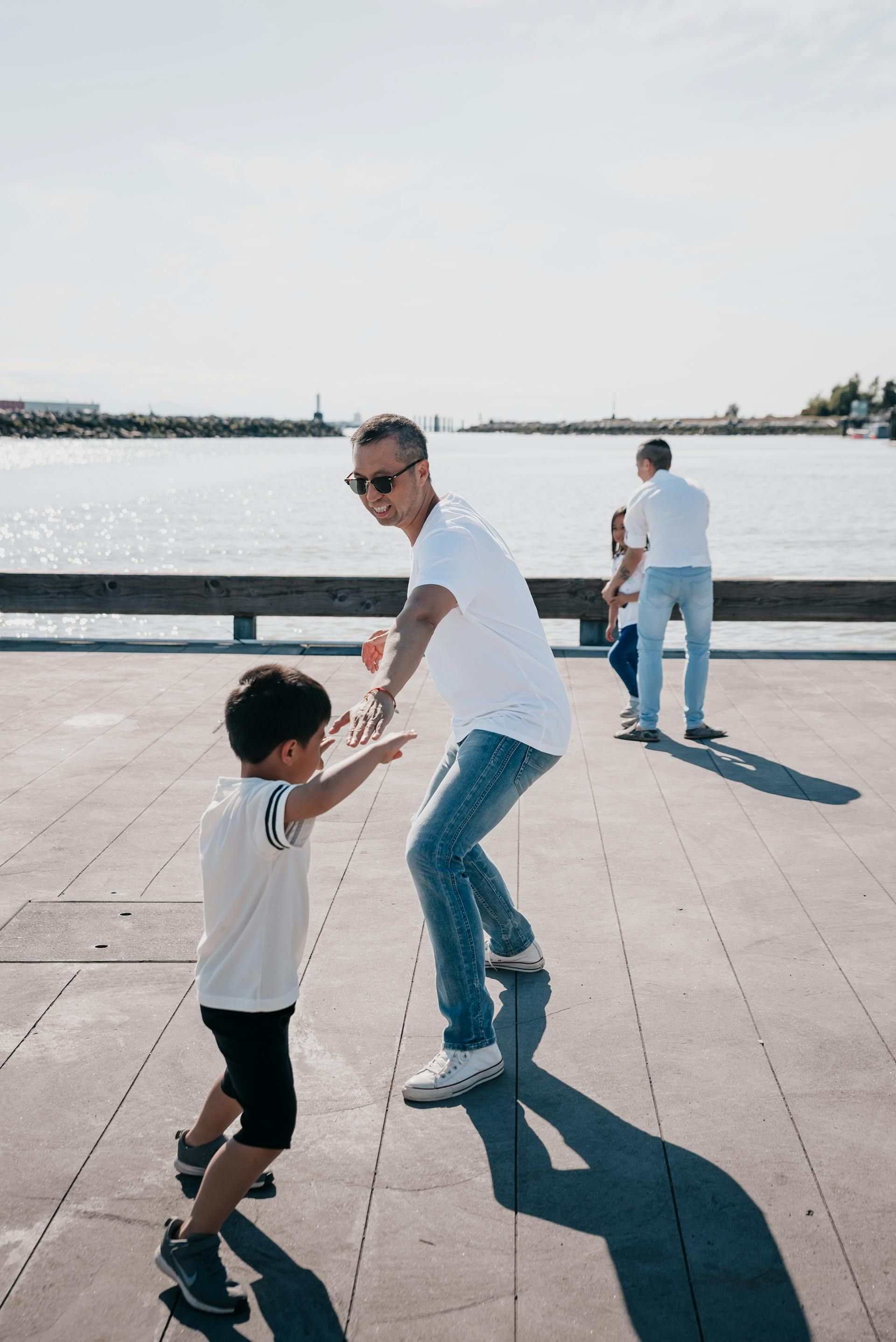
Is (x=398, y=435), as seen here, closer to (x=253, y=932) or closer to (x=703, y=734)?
(x=253, y=932)

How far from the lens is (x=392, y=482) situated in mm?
3297

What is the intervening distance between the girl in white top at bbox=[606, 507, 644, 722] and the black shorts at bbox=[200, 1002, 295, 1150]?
18.5 ft

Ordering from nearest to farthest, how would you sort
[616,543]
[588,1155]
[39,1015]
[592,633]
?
[588,1155], [39,1015], [616,543], [592,633]

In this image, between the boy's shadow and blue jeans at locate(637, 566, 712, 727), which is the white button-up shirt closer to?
blue jeans at locate(637, 566, 712, 727)

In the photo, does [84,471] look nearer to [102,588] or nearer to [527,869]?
[102,588]

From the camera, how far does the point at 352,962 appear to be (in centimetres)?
419

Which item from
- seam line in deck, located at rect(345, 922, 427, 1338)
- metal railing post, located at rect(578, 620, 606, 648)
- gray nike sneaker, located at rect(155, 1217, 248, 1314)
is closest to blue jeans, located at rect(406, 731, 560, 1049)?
seam line in deck, located at rect(345, 922, 427, 1338)

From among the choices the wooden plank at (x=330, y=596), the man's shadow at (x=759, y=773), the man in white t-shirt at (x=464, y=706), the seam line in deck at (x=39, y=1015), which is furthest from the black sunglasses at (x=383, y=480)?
the wooden plank at (x=330, y=596)

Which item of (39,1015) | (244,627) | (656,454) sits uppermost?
(656,454)

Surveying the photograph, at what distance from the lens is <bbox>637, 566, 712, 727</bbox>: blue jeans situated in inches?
296

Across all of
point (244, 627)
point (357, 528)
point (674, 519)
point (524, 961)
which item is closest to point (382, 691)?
point (524, 961)

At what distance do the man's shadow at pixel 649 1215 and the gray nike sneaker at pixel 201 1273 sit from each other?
2.13 feet

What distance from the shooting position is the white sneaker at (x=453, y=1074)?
328 centimetres

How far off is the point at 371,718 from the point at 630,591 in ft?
18.0
